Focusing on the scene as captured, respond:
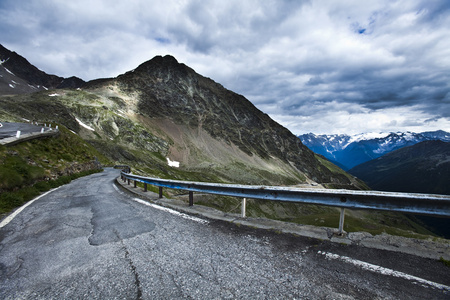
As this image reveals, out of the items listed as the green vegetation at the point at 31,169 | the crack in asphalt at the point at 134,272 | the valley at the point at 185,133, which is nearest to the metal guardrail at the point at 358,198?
the crack in asphalt at the point at 134,272

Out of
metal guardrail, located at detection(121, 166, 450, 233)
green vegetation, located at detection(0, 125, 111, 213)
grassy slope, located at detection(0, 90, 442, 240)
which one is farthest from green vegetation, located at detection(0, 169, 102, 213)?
grassy slope, located at detection(0, 90, 442, 240)

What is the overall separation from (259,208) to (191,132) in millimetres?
79947

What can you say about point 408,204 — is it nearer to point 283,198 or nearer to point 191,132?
point 283,198

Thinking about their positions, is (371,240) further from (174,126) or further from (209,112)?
(209,112)

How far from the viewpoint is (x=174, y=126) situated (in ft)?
462

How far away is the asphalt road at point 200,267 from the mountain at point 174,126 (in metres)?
59.6

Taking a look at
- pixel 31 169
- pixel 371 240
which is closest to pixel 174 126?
pixel 31 169

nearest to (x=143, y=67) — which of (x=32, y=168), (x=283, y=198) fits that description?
(x=32, y=168)

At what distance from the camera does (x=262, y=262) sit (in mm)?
3783

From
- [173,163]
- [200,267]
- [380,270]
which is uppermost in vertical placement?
[380,270]

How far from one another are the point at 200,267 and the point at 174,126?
14190 cm

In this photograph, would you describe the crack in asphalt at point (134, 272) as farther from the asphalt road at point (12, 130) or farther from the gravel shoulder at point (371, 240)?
the asphalt road at point (12, 130)

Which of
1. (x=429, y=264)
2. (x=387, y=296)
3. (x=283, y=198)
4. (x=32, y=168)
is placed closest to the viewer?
(x=387, y=296)

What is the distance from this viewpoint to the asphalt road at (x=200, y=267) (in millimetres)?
2977
